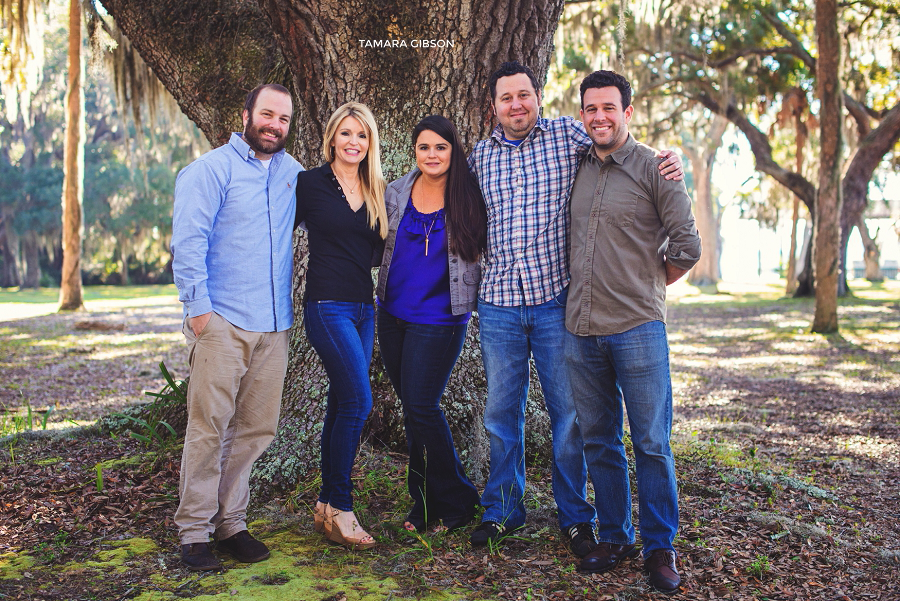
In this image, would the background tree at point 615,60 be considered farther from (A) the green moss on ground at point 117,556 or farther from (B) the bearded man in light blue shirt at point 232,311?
(A) the green moss on ground at point 117,556

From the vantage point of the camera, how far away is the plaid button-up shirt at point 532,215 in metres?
3.26

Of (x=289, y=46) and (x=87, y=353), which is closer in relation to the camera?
(x=289, y=46)

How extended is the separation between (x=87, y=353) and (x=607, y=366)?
10159mm

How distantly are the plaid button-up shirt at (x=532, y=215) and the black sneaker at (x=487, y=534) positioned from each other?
107cm

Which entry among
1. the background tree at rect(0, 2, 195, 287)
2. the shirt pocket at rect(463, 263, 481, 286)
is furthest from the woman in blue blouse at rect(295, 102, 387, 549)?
the background tree at rect(0, 2, 195, 287)

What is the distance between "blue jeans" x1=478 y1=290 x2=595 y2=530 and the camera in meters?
3.28

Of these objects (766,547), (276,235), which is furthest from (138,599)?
(766,547)

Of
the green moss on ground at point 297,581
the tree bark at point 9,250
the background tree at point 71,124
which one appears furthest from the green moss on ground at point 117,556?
the tree bark at point 9,250

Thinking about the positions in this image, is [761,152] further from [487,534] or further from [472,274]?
[487,534]

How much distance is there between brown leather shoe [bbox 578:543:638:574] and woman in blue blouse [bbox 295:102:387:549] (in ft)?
3.28

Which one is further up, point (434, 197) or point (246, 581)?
point (434, 197)

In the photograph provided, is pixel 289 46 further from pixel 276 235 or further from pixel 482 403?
pixel 482 403

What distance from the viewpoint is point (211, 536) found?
11.0 feet

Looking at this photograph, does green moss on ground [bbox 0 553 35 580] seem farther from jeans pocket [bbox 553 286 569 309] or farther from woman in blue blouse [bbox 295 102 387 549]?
jeans pocket [bbox 553 286 569 309]
